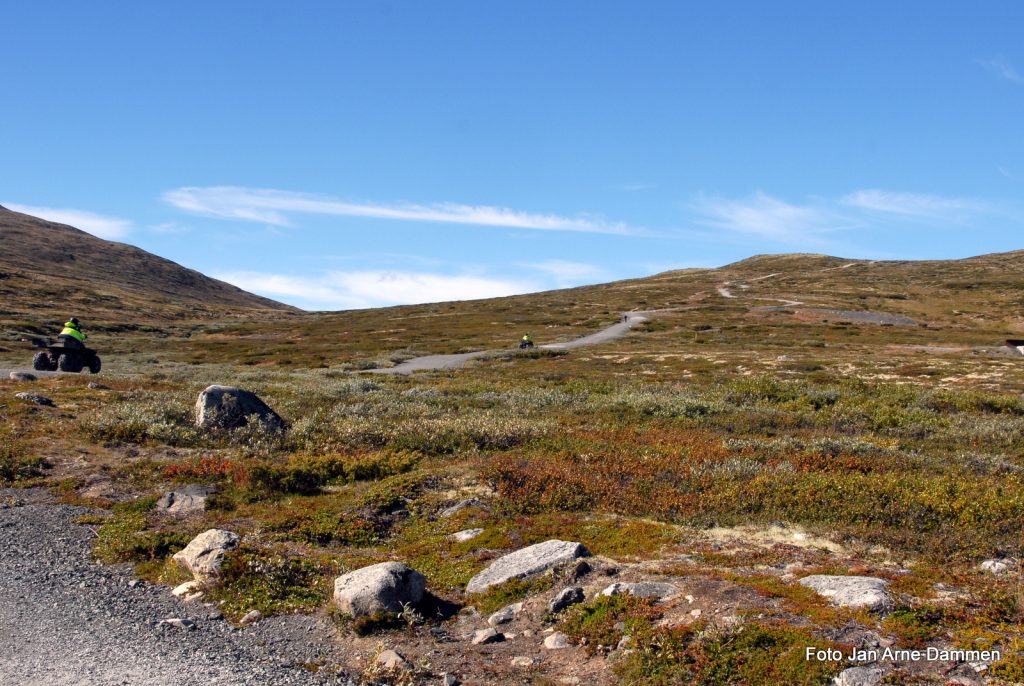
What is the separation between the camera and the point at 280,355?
234 ft

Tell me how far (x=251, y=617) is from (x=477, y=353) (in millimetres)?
60135

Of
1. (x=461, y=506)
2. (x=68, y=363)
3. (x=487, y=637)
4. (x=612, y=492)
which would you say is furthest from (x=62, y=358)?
(x=487, y=637)

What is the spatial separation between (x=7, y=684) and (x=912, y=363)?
5565 cm

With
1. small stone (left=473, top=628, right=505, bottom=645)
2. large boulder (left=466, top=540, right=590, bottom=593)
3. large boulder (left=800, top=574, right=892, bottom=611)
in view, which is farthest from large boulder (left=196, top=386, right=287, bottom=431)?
large boulder (left=800, top=574, right=892, bottom=611)

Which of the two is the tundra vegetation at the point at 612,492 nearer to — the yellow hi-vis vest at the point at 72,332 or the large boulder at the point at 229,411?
the large boulder at the point at 229,411

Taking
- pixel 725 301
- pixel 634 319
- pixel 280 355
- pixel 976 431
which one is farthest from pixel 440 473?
pixel 725 301

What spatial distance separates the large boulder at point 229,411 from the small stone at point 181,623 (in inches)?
449

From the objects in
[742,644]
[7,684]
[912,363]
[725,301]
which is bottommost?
[7,684]

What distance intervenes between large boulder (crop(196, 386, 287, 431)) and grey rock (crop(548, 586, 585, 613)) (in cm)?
1352

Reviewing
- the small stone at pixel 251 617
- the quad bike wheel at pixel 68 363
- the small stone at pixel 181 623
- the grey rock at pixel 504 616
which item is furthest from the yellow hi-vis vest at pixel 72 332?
the grey rock at pixel 504 616

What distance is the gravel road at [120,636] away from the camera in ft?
24.3

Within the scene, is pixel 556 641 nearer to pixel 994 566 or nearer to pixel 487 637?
pixel 487 637

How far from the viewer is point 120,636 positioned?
8.37 m

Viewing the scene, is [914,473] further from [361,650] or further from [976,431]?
[361,650]
